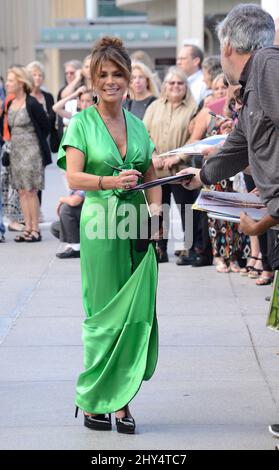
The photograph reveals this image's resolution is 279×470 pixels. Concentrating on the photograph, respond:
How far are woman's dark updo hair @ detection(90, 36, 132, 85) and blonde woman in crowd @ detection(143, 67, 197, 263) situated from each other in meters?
5.26

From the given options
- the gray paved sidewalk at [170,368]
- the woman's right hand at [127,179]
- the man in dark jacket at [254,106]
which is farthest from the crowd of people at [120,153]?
the gray paved sidewalk at [170,368]

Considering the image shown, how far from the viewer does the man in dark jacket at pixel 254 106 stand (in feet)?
15.3

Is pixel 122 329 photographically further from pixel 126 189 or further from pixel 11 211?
pixel 11 211

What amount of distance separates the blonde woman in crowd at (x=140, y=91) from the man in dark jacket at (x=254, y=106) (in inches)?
248

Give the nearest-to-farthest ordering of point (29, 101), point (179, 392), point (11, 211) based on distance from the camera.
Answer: point (179, 392), point (29, 101), point (11, 211)

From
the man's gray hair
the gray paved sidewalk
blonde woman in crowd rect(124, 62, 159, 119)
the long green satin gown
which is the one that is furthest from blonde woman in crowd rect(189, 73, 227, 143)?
the man's gray hair

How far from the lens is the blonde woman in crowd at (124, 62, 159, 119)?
11633 mm

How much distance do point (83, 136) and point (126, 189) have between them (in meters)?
0.38

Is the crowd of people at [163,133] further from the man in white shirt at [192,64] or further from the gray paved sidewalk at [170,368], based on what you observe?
the gray paved sidewalk at [170,368]

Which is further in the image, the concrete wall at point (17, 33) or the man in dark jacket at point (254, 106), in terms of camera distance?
the concrete wall at point (17, 33)

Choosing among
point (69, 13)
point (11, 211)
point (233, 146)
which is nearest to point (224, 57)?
point (233, 146)

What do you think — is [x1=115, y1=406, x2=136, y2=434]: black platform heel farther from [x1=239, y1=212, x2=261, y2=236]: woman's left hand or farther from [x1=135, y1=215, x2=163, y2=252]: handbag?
[x1=239, y1=212, x2=261, y2=236]: woman's left hand

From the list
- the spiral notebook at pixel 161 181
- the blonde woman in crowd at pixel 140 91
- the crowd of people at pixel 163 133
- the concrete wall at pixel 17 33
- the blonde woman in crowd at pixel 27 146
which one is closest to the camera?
the spiral notebook at pixel 161 181

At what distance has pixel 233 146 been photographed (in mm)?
5297
